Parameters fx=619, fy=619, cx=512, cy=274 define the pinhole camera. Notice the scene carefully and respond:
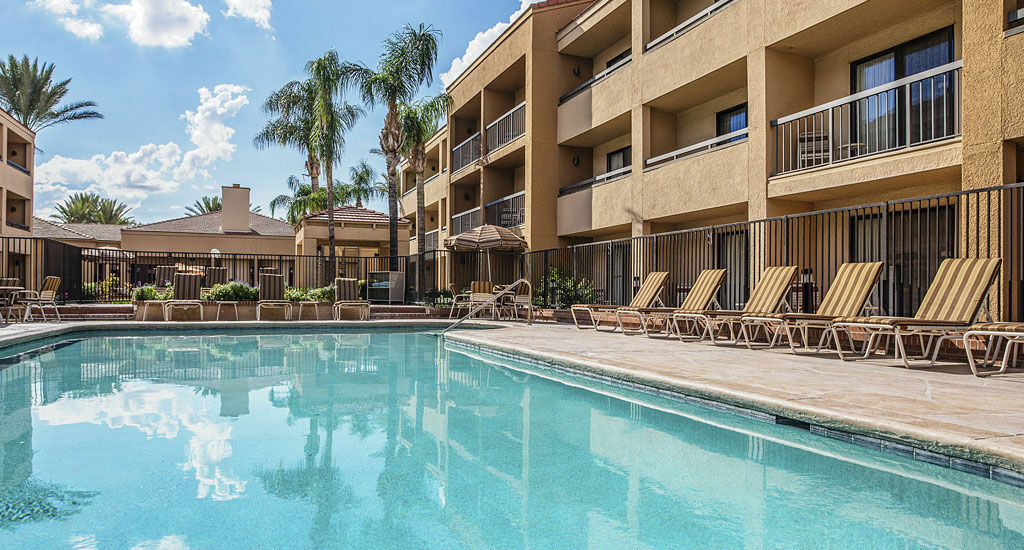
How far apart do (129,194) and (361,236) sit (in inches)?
1476

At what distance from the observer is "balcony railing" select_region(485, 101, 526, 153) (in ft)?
67.5

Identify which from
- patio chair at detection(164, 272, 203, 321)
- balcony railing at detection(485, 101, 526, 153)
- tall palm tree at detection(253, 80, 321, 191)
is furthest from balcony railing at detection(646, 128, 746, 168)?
tall palm tree at detection(253, 80, 321, 191)

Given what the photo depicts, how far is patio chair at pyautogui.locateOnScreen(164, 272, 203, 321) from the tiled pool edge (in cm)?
1190

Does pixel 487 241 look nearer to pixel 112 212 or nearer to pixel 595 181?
pixel 595 181

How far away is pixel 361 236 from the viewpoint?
102ft

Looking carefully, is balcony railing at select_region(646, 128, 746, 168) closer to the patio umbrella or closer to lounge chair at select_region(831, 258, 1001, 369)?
the patio umbrella

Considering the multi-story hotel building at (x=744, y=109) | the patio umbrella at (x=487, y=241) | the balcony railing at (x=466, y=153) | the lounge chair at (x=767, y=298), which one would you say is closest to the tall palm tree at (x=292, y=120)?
the balcony railing at (x=466, y=153)

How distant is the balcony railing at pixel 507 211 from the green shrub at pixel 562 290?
10.4 feet

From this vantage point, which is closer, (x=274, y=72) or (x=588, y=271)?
(x=588, y=271)

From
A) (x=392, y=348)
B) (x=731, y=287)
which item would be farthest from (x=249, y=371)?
(x=731, y=287)

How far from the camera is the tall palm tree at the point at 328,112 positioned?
2383 centimetres

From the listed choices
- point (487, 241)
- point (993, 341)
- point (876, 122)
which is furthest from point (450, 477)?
point (487, 241)

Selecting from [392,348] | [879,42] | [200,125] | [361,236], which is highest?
[200,125]

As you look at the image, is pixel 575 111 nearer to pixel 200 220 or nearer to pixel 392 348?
pixel 392 348
